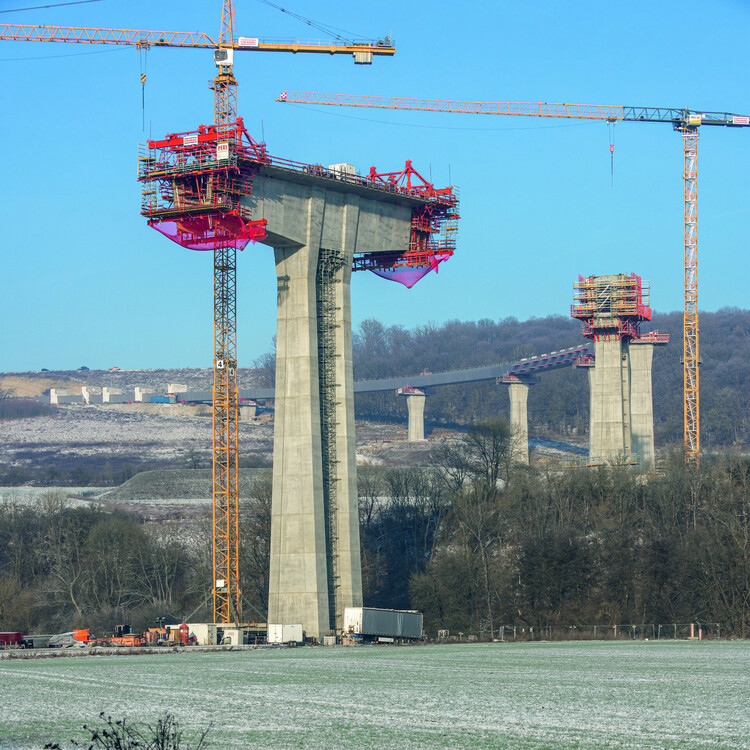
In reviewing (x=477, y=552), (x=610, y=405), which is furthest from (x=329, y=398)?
(x=610, y=405)

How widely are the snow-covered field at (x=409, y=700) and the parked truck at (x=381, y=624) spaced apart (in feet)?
78.2

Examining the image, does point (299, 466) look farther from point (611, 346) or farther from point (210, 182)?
point (611, 346)

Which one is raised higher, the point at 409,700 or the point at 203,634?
the point at 409,700

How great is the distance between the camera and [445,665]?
4947 cm

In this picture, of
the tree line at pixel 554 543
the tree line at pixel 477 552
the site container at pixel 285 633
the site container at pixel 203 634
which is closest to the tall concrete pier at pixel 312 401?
the site container at pixel 285 633

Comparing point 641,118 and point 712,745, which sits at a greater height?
point 641,118

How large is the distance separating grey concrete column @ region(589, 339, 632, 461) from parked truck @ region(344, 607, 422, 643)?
48.2 metres

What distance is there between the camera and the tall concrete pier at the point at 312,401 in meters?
77.7

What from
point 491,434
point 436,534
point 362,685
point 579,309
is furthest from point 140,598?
point 362,685

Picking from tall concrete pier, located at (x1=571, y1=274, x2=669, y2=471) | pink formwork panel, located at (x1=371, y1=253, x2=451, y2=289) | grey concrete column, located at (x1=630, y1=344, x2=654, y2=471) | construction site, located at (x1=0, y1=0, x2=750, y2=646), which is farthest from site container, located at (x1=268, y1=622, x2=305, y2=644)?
grey concrete column, located at (x1=630, y1=344, x2=654, y2=471)

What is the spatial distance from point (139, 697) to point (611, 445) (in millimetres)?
99397

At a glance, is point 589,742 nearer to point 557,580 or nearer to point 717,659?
point 717,659

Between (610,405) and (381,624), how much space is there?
5513cm

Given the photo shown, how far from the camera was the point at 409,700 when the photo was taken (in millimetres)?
33656
